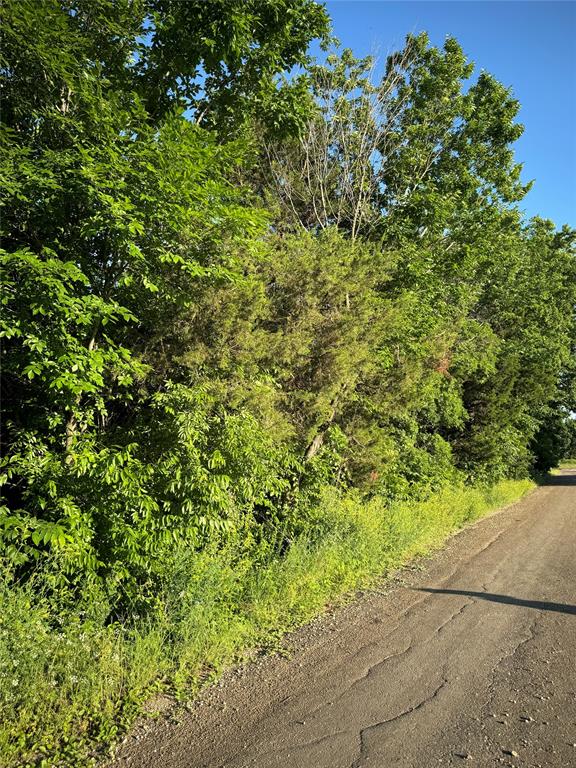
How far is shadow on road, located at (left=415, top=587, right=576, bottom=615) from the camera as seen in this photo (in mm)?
6000

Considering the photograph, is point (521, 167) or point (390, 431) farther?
point (521, 167)

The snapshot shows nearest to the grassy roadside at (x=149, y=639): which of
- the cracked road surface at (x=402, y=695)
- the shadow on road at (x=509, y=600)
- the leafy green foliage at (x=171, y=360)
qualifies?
the leafy green foliage at (x=171, y=360)

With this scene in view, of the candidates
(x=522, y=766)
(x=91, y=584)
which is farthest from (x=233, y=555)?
(x=522, y=766)

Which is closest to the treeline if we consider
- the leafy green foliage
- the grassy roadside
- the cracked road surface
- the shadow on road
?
the leafy green foliage

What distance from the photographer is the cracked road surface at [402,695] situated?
3.27m

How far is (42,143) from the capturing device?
17.3 ft

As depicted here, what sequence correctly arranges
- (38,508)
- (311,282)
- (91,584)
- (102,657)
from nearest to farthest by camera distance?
(102,657) → (91,584) → (38,508) → (311,282)

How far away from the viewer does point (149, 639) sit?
14.3ft

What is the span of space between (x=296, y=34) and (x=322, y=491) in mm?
6751

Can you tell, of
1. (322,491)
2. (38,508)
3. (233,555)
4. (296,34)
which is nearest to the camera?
(38,508)

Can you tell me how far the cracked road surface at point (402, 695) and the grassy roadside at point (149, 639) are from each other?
0.30 m

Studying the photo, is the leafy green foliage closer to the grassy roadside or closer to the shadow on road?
the grassy roadside

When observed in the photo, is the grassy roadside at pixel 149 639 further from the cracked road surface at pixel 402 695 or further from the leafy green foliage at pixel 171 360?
the cracked road surface at pixel 402 695

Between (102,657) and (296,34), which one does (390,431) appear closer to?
(296,34)
